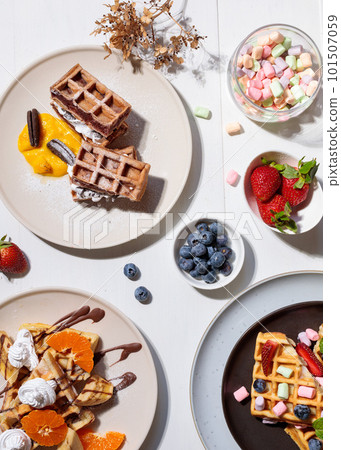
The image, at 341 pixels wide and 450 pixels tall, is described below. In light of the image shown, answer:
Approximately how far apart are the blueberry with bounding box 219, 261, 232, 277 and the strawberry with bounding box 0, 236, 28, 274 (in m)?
0.88

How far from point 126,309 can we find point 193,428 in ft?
2.01

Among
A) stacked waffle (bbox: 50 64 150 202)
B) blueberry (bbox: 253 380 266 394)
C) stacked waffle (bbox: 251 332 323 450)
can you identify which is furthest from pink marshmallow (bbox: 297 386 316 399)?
stacked waffle (bbox: 50 64 150 202)

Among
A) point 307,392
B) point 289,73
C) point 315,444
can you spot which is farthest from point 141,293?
point 289,73

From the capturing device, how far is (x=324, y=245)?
7.43 feet

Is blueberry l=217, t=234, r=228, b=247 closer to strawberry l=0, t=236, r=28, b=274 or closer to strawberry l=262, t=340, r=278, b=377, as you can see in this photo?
strawberry l=262, t=340, r=278, b=377

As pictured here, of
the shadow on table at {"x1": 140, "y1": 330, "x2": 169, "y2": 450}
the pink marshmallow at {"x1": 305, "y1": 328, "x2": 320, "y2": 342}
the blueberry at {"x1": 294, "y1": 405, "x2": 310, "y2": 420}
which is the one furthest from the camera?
the shadow on table at {"x1": 140, "y1": 330, "x2": 169, "y2": 450}

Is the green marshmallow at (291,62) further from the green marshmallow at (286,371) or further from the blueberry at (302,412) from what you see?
the blueberry at (302,412)

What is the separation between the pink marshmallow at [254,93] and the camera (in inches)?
89.6

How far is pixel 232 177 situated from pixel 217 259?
15.5 inches

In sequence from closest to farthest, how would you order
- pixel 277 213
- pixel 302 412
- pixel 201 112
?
1. pixel 302 412
2. pixel 277 213
3. pixel 201 112

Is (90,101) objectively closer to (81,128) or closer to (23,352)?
(81,128)

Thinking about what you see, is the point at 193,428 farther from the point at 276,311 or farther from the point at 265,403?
the point at 276,311

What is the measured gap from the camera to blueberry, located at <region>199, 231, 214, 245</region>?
2.22 meters

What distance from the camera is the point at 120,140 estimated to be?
92.4 inches
